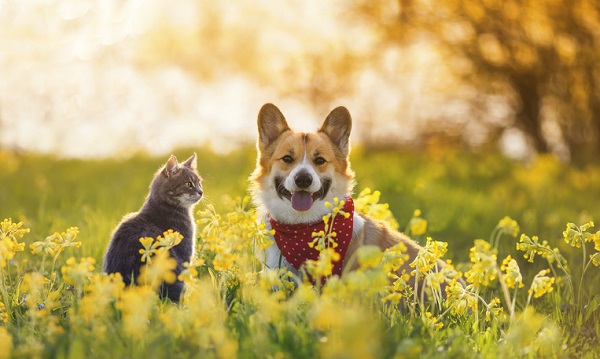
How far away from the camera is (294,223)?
4918 mm

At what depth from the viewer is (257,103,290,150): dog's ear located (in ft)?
16.8

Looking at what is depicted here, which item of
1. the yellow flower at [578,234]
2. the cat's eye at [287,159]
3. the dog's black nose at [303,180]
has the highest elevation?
the cat's eye at [287,159]

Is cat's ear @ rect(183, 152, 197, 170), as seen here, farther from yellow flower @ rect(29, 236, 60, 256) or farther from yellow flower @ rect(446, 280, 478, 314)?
yellow flower @ rect(446, 280, 478, 314)

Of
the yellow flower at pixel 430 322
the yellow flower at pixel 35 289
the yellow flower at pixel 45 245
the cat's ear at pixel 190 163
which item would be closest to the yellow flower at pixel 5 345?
the yellow flower at pixel 35 289

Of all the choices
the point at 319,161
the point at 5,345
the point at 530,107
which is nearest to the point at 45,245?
the point at 5,345

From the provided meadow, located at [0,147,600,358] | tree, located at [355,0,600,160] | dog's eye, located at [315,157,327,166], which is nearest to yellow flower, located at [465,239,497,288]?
meadow, located at [0,147,600,358]

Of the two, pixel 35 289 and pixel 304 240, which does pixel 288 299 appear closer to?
pixel 304 240

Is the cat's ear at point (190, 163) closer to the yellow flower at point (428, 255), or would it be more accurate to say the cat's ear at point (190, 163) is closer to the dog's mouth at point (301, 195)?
the dog's mouth at point (301, 195)

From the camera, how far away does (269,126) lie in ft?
17.0

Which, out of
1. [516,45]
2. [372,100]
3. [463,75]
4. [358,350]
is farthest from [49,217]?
[516,45]

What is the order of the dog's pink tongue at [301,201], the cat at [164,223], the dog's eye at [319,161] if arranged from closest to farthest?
the cat at [164,223] < the dog's pink tongue at [301,201] < the dog's eye at [319,161]

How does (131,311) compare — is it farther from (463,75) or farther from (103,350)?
(463,75)

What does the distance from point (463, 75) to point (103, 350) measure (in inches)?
450

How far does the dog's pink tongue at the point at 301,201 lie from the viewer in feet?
15.6
